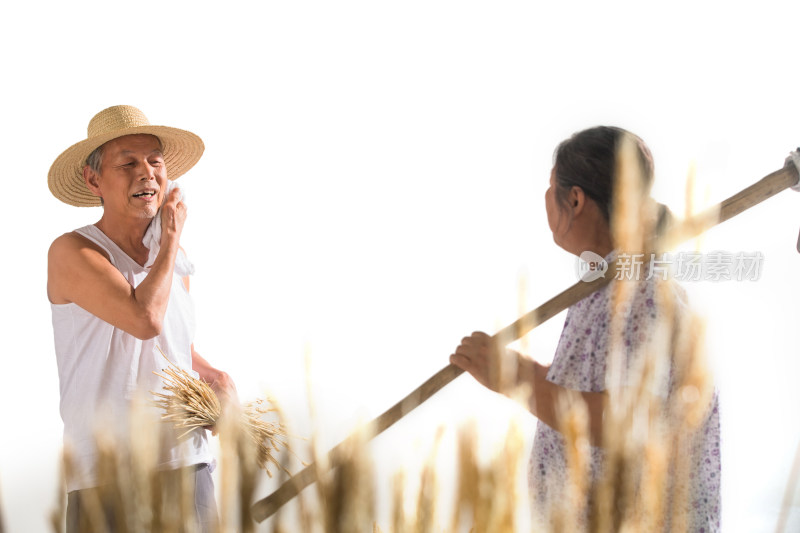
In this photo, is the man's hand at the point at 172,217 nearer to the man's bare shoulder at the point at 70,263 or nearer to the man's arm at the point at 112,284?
the man's arm at the point at 112,284

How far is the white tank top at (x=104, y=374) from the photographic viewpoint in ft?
6.07

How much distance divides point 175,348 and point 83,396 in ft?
0.72

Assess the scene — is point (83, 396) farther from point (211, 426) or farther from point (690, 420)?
point (690, 420)

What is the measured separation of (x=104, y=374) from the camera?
6.18ft

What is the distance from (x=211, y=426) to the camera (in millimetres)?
1984

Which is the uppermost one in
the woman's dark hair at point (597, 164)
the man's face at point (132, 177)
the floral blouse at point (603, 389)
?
the man's face at point (132, 177)

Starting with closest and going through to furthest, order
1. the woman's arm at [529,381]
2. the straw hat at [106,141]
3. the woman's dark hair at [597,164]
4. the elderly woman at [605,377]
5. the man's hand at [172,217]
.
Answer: the elderly woman at [605,377] → the woman's arm at [529,381] → the woman's dark hair at [597,164] → the man's hand at [172,217] → the straw hat at [106,141]

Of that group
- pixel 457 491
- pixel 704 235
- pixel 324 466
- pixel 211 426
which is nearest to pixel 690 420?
pixel 704 235

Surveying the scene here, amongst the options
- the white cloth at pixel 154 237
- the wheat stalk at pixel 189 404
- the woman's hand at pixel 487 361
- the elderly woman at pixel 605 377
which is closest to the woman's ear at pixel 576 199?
the elderly woman at pixel 605 377

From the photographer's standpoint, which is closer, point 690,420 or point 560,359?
point 690,420

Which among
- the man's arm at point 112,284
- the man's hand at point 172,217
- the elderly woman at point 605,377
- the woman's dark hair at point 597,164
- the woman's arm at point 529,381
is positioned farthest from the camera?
the man's hand at point 172,217

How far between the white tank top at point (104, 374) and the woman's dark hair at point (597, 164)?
929mm

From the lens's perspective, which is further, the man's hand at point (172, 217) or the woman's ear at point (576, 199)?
the man's hand at point (172, 217)

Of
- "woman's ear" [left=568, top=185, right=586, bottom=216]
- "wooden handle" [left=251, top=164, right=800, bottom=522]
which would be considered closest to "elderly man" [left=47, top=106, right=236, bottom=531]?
"wooden handle" [left=251, top=164, right=800, bottom=522]
